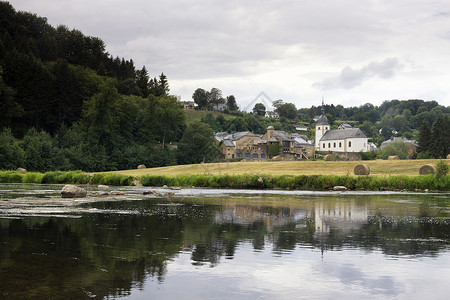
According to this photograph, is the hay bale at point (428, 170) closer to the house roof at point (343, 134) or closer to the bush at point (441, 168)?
the bush at point (441, 168)

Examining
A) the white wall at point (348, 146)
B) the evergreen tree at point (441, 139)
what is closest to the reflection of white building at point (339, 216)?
the evergreen tree at point (441, 139)

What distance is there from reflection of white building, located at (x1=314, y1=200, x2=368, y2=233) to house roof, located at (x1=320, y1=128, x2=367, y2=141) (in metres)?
142

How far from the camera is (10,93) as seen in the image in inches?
3307

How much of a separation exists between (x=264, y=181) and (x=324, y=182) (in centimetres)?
651

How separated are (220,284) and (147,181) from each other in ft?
160

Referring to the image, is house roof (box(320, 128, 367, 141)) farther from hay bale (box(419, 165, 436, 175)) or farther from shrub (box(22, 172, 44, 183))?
shrub (box(22, 172, 44, 183))

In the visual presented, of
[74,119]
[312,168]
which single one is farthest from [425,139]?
[74,119]

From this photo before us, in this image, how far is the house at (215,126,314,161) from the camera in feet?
543

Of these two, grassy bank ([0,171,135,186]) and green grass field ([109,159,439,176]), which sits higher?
green grass field ([109,159,439,176])

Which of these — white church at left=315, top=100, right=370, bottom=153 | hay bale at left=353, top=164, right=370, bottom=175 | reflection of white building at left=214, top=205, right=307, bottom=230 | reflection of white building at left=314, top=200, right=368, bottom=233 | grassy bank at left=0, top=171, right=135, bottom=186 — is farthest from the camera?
white church at left=315, top=100, right=370, bottom=153

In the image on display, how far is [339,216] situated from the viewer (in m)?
25.3

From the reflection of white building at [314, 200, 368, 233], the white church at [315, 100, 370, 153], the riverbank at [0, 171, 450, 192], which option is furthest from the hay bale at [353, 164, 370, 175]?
the white church at [315, 100, 370, 153]

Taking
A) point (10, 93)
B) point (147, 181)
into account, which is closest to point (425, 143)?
point (147, 181)

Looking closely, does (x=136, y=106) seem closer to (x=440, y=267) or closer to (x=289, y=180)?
(x=289, y=180)
